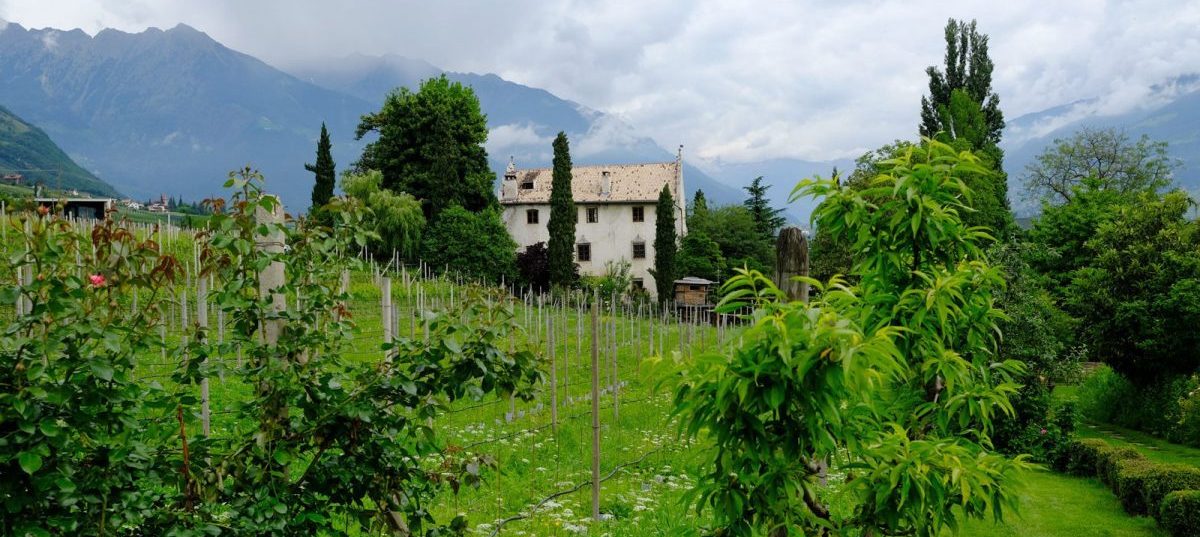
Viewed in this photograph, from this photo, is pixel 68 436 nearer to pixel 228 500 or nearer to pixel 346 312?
pixel 228 500

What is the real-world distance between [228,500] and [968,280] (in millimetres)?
3220

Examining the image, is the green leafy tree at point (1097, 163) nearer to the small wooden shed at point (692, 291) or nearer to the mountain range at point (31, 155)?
the small wooden shed at point (692, 291)

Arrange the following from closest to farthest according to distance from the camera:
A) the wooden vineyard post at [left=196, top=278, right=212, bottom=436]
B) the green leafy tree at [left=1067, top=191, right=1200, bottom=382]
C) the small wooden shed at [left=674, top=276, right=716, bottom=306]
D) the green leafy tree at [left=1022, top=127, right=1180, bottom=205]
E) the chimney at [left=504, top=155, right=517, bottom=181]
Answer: the wooden vineyard post at [left=196, top=278, right=212, bottom=436]
the green leafy tree at [left=1067, top=191, right=1200, bottom=382]
the small wooden shed at [left=674, top=276, right=716, bottom=306]
the green leafy tree at [left=1022, top=127, right=1180, bottom=205]
the chimney at [left=504, top=155, right=517, bottom=181]

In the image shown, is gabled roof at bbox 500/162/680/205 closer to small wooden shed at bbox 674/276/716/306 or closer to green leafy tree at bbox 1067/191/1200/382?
small wooden shed at bbox 674/276/716/306

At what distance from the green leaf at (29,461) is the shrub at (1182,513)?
1182 centimetres

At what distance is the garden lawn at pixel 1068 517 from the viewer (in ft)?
30.9

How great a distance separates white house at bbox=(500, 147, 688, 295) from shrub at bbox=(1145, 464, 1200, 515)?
118 ft

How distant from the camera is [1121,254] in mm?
18203

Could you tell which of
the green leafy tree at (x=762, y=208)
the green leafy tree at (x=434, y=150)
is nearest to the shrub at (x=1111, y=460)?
the green leafy tree at (x=434, y=150)

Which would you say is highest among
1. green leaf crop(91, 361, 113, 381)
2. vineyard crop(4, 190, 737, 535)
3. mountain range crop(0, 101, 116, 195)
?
mountain range crop(0, 101, 116, 195)

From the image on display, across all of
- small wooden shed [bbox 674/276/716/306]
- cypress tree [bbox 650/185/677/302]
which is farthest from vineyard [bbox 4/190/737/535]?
small wooden shed [bbox 674/276/716/306]

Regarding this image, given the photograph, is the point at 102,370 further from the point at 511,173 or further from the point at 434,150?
the point at 511,173

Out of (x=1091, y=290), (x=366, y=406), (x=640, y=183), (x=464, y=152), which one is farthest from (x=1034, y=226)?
(x=366, y=406)

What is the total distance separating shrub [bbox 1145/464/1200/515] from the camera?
9883 millimetres
